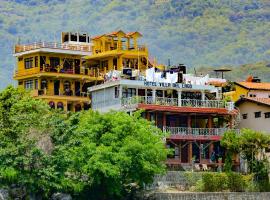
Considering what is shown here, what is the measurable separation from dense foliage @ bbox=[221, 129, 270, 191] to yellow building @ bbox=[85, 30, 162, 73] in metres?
21.3

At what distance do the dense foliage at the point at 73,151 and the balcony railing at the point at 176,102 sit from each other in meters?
10.6

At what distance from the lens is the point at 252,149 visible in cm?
10562

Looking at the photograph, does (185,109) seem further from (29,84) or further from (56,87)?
(29,84)

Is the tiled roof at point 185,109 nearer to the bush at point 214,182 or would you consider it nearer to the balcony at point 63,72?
the bush at point 214,182

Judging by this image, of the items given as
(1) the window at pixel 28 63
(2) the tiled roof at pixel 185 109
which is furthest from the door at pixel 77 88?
(2) the tiled roof at pixel 185 109

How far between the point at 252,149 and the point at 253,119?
10524 millimetres

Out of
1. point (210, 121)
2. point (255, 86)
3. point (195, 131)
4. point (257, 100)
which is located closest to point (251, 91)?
point (255, 86)

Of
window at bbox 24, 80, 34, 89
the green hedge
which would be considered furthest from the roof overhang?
the green hedge

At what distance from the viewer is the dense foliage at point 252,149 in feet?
343

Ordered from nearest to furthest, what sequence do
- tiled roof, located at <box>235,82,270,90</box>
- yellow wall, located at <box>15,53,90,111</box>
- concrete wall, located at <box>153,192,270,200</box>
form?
concrete wall, located at <box>153,192,270,200</box> < yellow wall, located at <box>15,53,90,111</box> < tiled roof, located at <box>235,82,270,90</box>

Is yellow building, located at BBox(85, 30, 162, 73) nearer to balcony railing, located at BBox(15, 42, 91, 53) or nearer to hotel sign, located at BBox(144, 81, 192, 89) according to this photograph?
balcony railing, located at BBox(15, 42, 91, 53)

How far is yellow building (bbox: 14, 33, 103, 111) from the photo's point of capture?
121562 mm

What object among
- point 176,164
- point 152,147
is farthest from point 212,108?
point 152,147

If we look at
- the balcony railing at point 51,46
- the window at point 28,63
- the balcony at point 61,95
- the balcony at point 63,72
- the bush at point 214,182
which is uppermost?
the balcony railing at point 51,46
